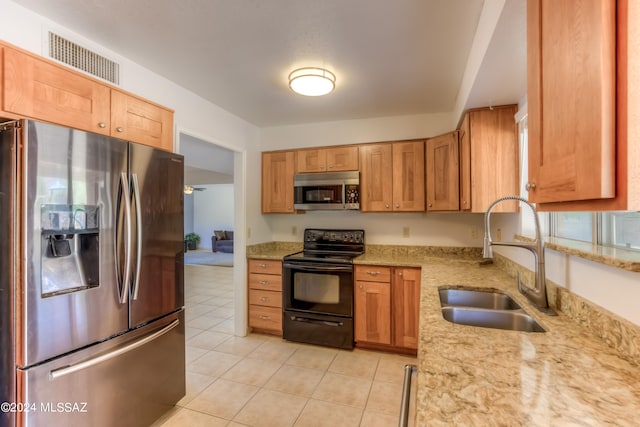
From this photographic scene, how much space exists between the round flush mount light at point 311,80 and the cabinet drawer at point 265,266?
1809 mm

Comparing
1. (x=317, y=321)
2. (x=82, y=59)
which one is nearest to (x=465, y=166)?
(x=317, y=321)

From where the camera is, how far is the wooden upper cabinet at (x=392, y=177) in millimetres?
3035

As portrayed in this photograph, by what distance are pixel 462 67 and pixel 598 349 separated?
6.28 ft

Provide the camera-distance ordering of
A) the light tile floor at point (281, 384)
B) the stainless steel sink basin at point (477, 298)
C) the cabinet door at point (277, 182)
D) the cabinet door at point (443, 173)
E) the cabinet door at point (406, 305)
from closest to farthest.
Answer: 1. the stainless steel sink basin at point (477, 298)
2. the light tile floor at point (281, 384)
3. the cabinet door at point (443, 173)
4. the cabinet door at point (406, 305)
5. the cabinet door at point (277, 182)

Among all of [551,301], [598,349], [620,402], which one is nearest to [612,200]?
[620,402]

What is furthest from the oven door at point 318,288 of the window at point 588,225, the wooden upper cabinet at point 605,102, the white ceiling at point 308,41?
the wooden upper cabinet at point 605,102

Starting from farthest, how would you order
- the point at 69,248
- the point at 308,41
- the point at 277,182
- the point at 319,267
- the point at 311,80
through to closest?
1. the point at 277,182
2. the point at 319,267
3. the point at 311,80
4. the point at 308,41
5. the point at 69,248

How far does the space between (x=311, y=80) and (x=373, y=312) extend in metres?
2.14

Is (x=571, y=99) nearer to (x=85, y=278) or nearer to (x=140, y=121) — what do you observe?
(x=85, y=278)

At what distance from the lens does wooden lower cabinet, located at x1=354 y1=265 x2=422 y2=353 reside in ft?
8.96

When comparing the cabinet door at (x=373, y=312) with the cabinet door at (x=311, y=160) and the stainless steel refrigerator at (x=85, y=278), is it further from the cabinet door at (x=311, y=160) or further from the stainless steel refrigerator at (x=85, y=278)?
the stainless steel refrigerator at (x=85, y=278)

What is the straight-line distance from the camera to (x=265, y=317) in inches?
127

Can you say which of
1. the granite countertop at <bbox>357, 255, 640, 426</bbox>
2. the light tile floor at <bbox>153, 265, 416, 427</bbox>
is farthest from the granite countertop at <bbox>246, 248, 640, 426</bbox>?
the light tile floor at <bbox>153, 265, 416, 427</bbox>

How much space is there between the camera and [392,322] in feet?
9.13
